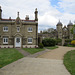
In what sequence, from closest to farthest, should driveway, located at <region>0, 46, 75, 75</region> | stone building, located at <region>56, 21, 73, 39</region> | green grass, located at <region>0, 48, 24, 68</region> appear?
driveway, located at <region>0, 46, 75, 75</region> → green grass, located at <region>0, 48, 24, 68</region> → stone building, located at <region>56, 21, 73, 39</region>

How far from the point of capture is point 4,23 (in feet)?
91.0

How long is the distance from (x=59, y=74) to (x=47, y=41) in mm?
25694

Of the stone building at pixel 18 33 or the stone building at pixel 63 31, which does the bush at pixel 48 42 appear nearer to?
the stone building at pixel 18 33

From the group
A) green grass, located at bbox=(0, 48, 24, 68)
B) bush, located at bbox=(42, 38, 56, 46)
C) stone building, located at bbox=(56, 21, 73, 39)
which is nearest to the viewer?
green grass, located at bbox=(0, 48, 24, 68)

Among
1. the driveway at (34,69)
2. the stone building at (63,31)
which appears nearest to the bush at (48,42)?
the driveway at (34,69)

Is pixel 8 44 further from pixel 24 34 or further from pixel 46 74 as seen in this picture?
pixel 46 74

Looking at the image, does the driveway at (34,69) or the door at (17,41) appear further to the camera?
the door at (17,41)

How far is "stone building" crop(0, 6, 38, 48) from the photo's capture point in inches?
1086

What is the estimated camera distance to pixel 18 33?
27609 mm

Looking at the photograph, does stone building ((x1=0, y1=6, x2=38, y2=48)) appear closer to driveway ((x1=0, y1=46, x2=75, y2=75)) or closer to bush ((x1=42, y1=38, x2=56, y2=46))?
bush ((x1=42, y1=38, x2=56, y2=46))

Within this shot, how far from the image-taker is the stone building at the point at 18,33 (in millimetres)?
27594

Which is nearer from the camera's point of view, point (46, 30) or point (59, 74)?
point (59, 74)

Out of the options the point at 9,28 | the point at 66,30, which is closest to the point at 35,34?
the point at 9,28

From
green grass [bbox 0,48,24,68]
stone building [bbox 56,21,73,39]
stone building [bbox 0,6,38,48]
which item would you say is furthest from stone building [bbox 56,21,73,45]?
green grass [bbox 0,48,24,68]
